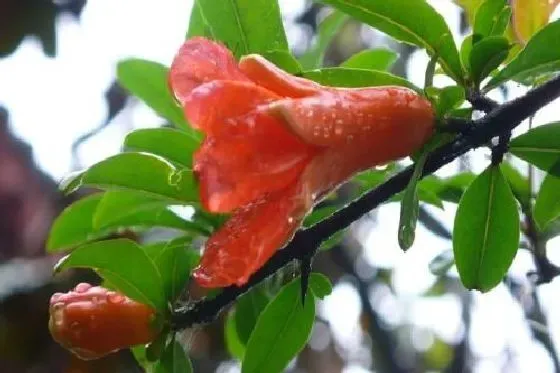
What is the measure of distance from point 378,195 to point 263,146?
124 millimetres

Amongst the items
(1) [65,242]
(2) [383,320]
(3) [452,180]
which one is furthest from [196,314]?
(2) [383,320]

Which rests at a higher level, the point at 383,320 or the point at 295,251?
the point at 295,251

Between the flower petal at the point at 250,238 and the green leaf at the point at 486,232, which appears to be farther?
the green leaf at the point at 486,232

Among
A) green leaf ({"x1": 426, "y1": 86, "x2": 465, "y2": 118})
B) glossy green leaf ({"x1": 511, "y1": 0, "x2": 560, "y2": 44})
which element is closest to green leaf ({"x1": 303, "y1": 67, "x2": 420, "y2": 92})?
green leaf ({"x1": 426, "y1": 86, "x2": 465, "y2": 118})

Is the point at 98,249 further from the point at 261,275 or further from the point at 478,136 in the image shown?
the point at 478,136

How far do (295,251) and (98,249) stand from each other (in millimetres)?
158

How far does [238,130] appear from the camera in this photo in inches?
18.6

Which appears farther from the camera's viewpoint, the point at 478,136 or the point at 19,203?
the point at 19,203

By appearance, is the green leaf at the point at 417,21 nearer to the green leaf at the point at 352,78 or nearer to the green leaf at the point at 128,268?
the green leaf at the point at 352,78

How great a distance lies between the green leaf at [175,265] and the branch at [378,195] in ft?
0.06

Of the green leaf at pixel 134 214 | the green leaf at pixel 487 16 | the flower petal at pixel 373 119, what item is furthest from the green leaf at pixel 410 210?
the green leaf at pixel 134 214

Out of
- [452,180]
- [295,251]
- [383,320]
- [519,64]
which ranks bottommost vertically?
[383,320]

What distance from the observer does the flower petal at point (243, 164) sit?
47 cm

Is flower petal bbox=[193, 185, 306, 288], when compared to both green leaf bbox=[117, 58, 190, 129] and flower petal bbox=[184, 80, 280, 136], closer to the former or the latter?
flower petal bbox=[184, 80, 280, 136]
